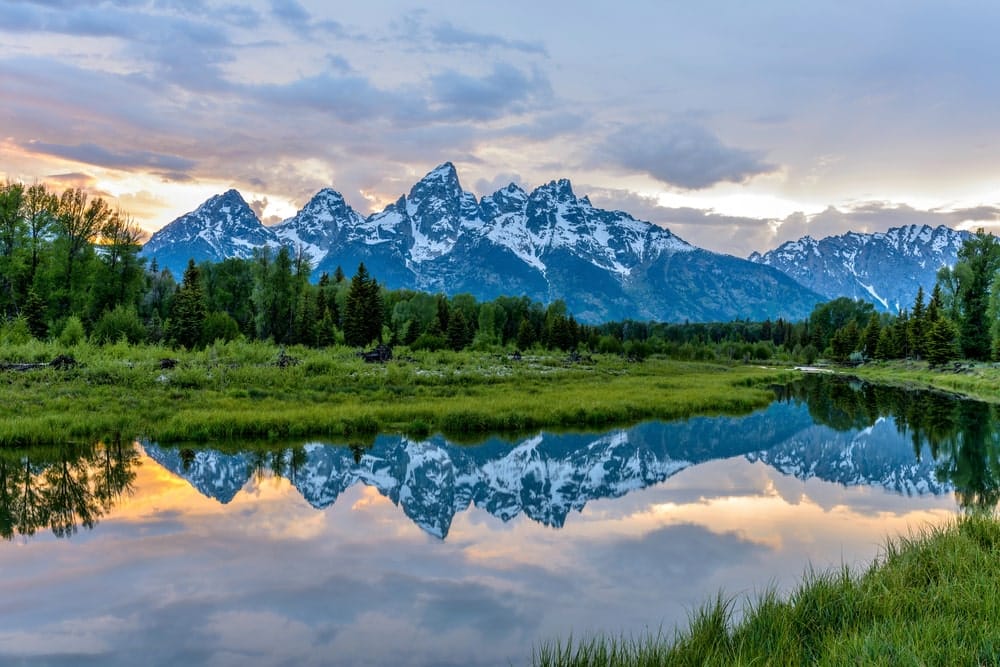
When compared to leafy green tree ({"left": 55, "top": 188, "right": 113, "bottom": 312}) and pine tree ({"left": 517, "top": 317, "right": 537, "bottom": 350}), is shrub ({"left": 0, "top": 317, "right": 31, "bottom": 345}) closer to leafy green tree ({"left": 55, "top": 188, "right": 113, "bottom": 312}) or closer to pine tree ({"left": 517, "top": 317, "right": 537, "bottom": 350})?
leafy green tree ({"left": 55, "top": 188, "right": 113, "bottom": 312})

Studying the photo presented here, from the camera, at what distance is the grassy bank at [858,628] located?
22.0 ft

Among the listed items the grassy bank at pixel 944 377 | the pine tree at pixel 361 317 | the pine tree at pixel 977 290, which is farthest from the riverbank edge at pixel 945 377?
the pine tree at pixel 361 317

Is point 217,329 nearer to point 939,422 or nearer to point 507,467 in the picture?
point 507,467

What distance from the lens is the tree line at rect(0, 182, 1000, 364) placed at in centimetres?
5116

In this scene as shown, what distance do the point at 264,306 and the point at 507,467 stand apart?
6360 cm

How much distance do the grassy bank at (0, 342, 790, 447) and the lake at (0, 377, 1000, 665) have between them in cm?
228

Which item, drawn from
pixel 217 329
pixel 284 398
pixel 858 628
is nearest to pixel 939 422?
pixel 858 628

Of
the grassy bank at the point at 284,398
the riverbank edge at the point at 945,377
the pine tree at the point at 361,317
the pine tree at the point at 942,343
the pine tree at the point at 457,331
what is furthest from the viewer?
the pine tree at the point at 457,331

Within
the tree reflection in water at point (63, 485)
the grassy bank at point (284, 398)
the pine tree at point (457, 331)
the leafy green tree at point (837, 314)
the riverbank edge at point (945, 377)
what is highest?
the leafy green tree at point (837, 314)

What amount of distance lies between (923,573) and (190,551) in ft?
46.2

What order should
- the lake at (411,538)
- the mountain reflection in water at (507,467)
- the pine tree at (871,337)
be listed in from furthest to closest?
the pine tree at (871,337) → the mountain reflection in water at (507,467) → the lake at (411,538)

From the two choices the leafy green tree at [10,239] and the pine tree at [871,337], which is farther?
the pine tree at [871,337]

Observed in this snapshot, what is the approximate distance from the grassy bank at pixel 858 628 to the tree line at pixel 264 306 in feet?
160

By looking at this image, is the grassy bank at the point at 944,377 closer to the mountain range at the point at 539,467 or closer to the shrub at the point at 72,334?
the mountain range at the point at 539,467
